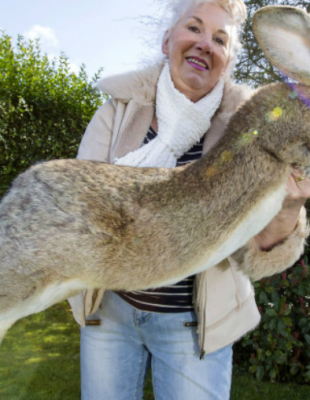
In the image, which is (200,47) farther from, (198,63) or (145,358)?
(145,358)

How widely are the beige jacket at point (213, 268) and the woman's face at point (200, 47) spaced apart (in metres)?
0.19

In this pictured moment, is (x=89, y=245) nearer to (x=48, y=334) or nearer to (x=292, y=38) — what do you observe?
(x=292, y=38)

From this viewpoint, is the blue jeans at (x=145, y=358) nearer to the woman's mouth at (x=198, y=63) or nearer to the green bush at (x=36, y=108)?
the woman's mouth at (x=198, y=63)

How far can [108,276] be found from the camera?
6.97 feet

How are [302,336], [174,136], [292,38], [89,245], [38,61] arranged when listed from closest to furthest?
[89,245] → [292,38] → [174,136] → [302,336] → [38,61]

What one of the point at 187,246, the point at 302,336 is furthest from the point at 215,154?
the point at 302,336

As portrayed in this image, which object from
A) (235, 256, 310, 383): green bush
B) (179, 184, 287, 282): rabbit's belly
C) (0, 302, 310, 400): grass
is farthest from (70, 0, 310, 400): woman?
(0, 302, 310, 400): grass

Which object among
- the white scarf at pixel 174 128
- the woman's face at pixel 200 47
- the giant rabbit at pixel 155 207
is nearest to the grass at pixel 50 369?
the white scarf at pixel 174 128

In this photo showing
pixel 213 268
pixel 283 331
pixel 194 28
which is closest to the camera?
pixel 213 268

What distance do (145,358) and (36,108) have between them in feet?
19.8

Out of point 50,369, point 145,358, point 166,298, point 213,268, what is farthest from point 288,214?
point 50,369

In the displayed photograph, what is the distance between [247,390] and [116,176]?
4290 millimetres

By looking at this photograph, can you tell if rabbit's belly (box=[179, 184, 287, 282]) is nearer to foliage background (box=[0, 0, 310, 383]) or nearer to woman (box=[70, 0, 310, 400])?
woman (box=[70, 0, 310, 400])

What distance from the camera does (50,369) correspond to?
20.4 ft
